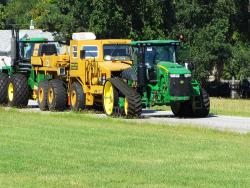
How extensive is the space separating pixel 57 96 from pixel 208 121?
21.1 feet

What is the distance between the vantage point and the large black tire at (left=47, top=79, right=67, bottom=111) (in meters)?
29.0

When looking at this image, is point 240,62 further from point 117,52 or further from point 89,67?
point 89,67

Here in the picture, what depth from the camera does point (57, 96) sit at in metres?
29.0

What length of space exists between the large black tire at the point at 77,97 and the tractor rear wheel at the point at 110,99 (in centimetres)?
152

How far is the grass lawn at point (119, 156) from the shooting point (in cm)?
1206

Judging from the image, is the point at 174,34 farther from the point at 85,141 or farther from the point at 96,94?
the point at 85,141

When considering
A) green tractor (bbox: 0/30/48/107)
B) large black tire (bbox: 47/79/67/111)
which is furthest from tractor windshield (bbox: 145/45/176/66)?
green tractor (bbox: 0/30/48/107)

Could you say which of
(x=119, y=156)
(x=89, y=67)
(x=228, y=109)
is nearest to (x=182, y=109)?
(x=89, y=67)

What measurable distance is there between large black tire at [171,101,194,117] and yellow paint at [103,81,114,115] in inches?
91.9

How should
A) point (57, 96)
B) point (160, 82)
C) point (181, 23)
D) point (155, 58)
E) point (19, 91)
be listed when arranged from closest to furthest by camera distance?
point (160, 82)
point (155, 58)
point (57, 96)
point (19, 91)
point (181, 23)

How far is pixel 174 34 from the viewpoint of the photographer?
56.5 metres

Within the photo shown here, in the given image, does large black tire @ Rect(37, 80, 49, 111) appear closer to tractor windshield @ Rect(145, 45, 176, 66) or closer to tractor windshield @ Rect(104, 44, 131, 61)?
tractor windshield @ Rect(104, 44, 131, 61)

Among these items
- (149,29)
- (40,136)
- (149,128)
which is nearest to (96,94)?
(149,128)

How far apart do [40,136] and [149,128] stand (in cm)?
391
